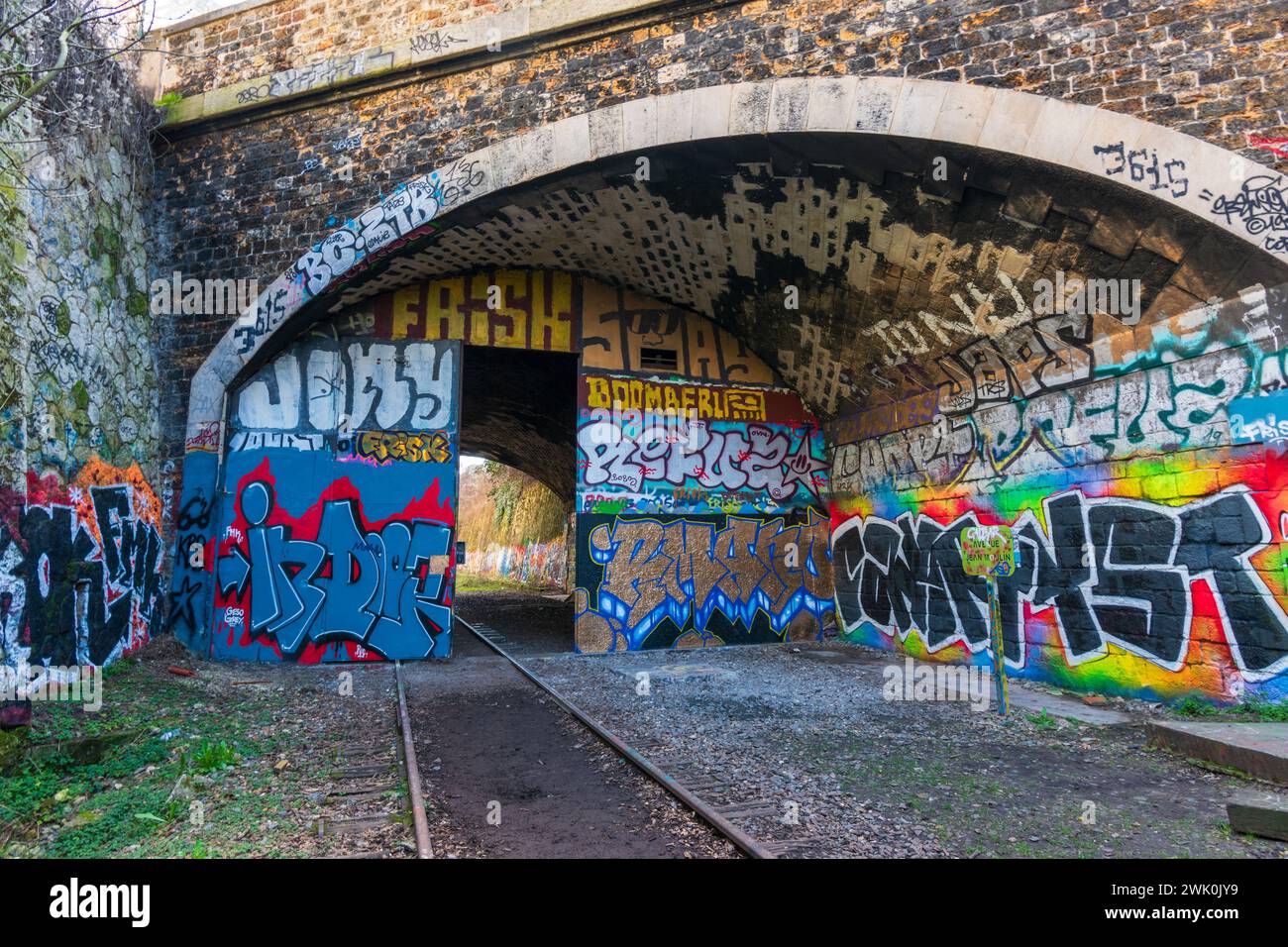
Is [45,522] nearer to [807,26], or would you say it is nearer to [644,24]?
[644,24]

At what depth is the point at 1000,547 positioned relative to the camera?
704 cm

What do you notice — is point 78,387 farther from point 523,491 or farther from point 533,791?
point 523,491

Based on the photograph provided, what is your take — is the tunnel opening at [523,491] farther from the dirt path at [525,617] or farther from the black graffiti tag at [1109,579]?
the black graffiti tag at [1109,579]

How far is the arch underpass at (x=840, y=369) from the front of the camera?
6766 millimetres

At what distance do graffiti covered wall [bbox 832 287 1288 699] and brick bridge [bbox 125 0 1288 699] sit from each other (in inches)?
1.4

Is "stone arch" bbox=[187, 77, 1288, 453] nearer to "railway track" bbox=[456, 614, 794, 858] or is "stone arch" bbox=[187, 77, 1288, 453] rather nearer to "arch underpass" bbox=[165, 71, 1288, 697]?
"arch underpass" bbox=[165, 71, 1288, 697]

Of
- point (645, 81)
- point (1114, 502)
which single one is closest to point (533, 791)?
point (1114, 502)

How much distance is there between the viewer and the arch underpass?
677 cm

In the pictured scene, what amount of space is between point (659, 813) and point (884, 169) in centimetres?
678

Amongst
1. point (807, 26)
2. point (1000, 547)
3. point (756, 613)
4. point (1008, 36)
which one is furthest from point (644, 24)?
point (756, 613)

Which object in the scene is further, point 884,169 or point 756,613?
point 756,613

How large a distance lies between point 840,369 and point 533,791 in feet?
26.8

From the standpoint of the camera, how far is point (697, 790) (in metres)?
4.88

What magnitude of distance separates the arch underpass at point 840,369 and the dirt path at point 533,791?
3.90 m
